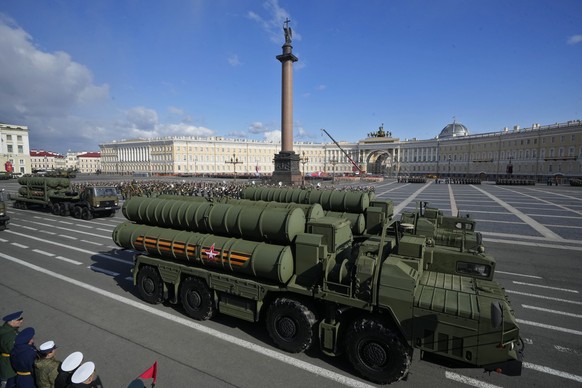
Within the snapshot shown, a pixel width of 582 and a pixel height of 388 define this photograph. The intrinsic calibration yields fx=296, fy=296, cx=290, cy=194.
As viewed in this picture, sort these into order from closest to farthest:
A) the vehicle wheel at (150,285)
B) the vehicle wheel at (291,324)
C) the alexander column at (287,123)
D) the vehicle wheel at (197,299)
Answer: the vehicle wheel at (291,324), the vehicle wheel at (197,299), the vehicle wheel at (150,285), the alexander column at (287,123)

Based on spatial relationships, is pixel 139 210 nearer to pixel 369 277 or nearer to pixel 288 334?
pixel 288 334

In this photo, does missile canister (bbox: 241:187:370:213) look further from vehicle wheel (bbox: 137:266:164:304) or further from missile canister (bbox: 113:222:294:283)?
vehicle wheel (bbox: 137:266:164:304)

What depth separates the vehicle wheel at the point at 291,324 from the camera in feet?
19.4

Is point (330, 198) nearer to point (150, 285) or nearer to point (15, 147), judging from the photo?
point (150, 285)

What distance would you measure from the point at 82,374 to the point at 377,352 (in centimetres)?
444

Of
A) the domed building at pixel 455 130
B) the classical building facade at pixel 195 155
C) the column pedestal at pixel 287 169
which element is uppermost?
the domed building at pixel 455 130

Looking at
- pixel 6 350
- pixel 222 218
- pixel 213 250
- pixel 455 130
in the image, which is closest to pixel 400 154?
pixel 455 130

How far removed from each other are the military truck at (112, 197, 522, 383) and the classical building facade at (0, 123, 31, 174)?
104m


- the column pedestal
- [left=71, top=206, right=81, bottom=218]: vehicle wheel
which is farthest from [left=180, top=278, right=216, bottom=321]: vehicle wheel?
the column pedestal

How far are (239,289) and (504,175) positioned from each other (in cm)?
9952

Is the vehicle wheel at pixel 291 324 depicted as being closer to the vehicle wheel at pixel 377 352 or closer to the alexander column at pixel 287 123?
the vehicle wheel at pixel 377 352

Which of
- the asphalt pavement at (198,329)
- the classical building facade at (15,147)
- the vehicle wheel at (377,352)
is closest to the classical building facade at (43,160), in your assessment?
the classical building facade at (15,147)

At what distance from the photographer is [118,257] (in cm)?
1263

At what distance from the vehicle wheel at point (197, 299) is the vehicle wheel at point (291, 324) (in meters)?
1.83
